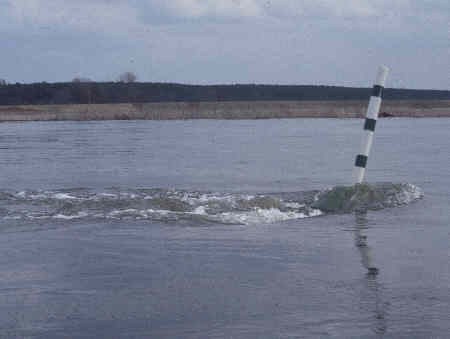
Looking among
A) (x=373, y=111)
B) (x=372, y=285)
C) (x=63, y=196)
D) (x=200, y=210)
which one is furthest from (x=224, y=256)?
(x=63, y=196)

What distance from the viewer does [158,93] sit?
492 ft

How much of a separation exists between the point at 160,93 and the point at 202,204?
142 m

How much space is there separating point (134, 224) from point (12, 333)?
3.72 meters

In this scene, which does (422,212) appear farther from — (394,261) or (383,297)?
(383,297)

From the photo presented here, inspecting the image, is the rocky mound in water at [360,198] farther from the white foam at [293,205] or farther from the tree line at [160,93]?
the tree line at [160,93]

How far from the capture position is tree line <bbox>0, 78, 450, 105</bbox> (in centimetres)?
13125

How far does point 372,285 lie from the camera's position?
5.30m

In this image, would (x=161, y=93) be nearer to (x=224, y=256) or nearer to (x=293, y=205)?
(x=293, y=205)

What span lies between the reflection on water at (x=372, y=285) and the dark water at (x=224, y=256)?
12mm

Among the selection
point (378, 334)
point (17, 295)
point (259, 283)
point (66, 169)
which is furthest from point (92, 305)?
point (66, 169)

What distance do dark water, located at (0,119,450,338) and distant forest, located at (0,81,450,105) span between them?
4446 inches

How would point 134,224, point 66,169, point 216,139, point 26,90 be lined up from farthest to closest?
1. point 26,90
2. point 216,139
3. point 66,169
4. point 134,224

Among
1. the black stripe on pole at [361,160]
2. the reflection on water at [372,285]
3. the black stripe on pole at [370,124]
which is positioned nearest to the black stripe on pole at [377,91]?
the black stripe on pole at [370,124]

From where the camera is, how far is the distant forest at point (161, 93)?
131 m
